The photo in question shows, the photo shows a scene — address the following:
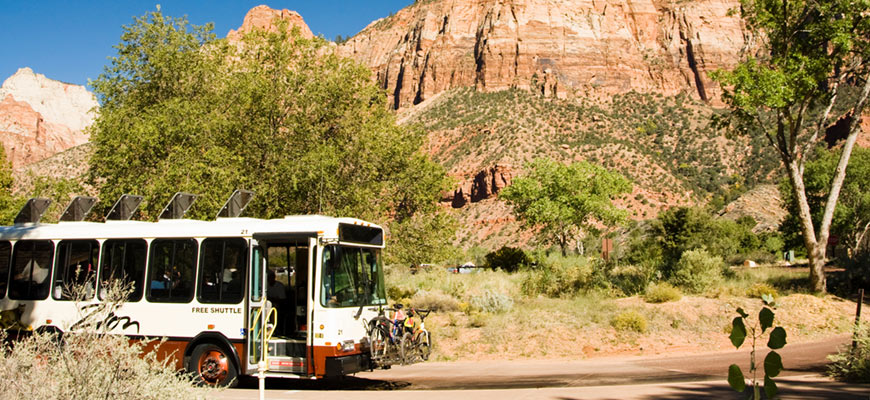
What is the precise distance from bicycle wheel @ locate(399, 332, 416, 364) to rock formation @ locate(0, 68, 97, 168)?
551ft

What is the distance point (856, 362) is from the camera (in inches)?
435

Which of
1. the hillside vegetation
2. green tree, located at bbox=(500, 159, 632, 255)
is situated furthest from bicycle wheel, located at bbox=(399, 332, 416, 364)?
the hillside vegetation

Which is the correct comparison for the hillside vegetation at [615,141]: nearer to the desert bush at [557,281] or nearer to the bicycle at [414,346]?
the desert bush at [557,281]

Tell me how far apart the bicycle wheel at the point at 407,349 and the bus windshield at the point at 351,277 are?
0.81 m

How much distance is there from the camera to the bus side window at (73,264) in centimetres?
1252

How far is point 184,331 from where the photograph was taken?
1155cm

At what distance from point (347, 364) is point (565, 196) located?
38.0 meters

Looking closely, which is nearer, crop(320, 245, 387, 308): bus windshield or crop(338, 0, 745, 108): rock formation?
crop(320, 245, 387, 308): bus windshield

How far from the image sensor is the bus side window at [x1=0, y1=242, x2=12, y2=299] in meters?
13.3

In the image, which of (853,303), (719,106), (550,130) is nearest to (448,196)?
(550,130)

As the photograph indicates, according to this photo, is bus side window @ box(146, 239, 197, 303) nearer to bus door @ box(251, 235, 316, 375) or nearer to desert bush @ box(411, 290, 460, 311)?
bus door @ box(251, 235, 316, 375)

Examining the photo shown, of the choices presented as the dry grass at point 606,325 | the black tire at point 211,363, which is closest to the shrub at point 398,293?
the dry grass at point 606,325

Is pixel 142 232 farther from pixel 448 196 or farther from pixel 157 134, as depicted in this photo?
pixel 448 196

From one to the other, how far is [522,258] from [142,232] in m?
32.1
